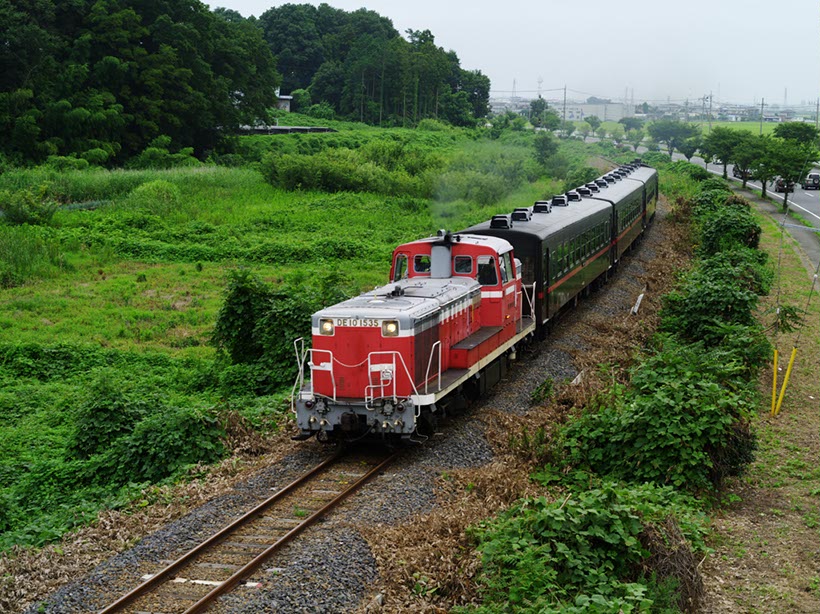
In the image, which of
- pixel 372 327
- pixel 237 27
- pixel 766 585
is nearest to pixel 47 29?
pixel 237 27

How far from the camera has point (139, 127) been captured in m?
56.7

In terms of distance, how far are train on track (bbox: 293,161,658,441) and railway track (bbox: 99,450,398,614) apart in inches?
32.6

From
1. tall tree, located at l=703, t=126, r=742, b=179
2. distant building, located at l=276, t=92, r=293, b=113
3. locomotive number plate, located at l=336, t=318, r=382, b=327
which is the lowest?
locomotive number plate, located at l=336, t=318, r=382, b=327

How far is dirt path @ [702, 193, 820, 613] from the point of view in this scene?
371 inches

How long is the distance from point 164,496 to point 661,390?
23.0 ft

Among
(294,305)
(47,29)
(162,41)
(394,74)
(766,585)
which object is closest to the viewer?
(766,585)

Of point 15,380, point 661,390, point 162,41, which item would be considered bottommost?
point 15,380

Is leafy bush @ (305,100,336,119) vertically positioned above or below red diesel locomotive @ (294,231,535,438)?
above

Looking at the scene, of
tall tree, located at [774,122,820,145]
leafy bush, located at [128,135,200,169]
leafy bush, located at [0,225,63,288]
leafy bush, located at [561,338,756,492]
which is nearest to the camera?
leafy bush, located at [561,338,756,492]

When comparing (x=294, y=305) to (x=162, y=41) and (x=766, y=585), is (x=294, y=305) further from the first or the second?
(x=162, y=41)

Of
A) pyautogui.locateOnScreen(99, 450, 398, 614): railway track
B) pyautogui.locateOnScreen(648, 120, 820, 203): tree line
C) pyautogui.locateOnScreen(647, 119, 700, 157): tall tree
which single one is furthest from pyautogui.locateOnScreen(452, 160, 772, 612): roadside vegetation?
pyautogui.locateOnScreen(647, 119, 700, 157): tall tree

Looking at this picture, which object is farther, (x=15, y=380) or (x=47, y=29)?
(x=47, y=29)

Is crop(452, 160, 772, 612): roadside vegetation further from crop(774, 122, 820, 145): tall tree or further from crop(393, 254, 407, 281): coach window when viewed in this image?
crop(774, 122, 820, 145): tall tree

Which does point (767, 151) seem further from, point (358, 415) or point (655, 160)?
point (358, 415)
